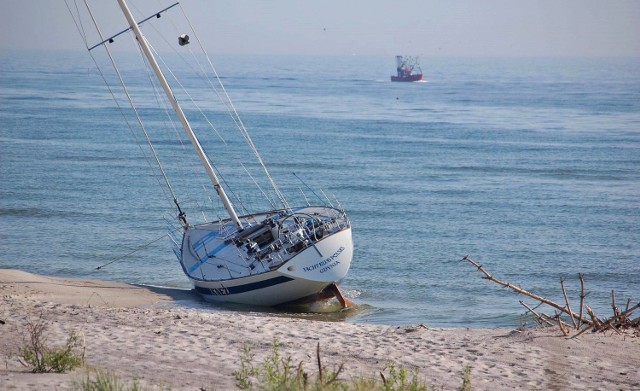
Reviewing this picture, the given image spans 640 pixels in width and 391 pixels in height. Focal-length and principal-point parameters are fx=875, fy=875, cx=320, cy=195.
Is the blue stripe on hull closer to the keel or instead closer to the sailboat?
the sailboat

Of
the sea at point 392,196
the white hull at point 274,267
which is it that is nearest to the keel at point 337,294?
the white hull at point 274,267

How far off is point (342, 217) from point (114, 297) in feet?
23.5

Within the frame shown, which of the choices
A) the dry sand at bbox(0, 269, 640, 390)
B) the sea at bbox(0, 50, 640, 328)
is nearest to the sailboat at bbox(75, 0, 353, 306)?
the sea at bbox(0, 50, 640, 328)

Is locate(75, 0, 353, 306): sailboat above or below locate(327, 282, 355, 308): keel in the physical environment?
above

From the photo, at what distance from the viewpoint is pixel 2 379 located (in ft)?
38.7

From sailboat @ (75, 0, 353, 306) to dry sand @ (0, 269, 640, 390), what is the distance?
195 inches

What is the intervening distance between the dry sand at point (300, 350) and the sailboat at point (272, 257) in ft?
16.2

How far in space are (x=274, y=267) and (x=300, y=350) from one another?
8.34 m

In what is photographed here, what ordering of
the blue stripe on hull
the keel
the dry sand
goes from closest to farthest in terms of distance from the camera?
the dry sand < the blue stripe on hull < the keel

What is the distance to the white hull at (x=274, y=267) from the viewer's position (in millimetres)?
24438

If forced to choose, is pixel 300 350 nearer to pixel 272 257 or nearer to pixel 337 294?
pixel 272 257

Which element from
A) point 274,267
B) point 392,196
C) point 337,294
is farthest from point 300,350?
point 392,196

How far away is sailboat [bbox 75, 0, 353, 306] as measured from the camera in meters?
24.5

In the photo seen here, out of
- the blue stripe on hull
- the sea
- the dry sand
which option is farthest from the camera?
the sea
